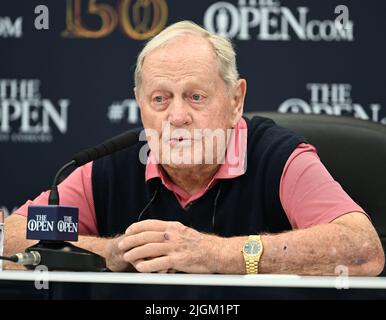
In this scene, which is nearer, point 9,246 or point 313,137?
point 9,246

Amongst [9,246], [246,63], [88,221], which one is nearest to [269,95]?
[246,63]

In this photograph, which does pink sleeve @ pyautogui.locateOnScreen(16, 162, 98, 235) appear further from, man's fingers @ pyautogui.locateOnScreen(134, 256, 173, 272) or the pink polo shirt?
man's fingers @ pyautogui.locateOnScreen(134, 256, 173, 272)

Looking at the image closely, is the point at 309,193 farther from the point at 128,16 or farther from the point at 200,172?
the point at 128,16

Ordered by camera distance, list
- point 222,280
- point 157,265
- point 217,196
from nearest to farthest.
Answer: point 222,280
point 157,265
point 217,196

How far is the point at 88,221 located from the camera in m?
2.58

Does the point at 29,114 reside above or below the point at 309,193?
above

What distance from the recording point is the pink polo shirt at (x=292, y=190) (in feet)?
7.35

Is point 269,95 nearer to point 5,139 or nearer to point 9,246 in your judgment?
point 5,139

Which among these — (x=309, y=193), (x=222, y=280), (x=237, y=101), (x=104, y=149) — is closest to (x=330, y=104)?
(x=237, y=101)

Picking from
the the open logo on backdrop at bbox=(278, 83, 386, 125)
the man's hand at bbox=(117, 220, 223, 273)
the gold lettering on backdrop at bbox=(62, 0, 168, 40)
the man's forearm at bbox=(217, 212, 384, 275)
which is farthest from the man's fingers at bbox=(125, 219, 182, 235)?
the gold lettering on backdrop at bbox=(62, 0, 168, 40)

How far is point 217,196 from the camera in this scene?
2445 mm

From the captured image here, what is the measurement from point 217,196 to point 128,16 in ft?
5.55

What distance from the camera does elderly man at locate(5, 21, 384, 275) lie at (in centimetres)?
231
